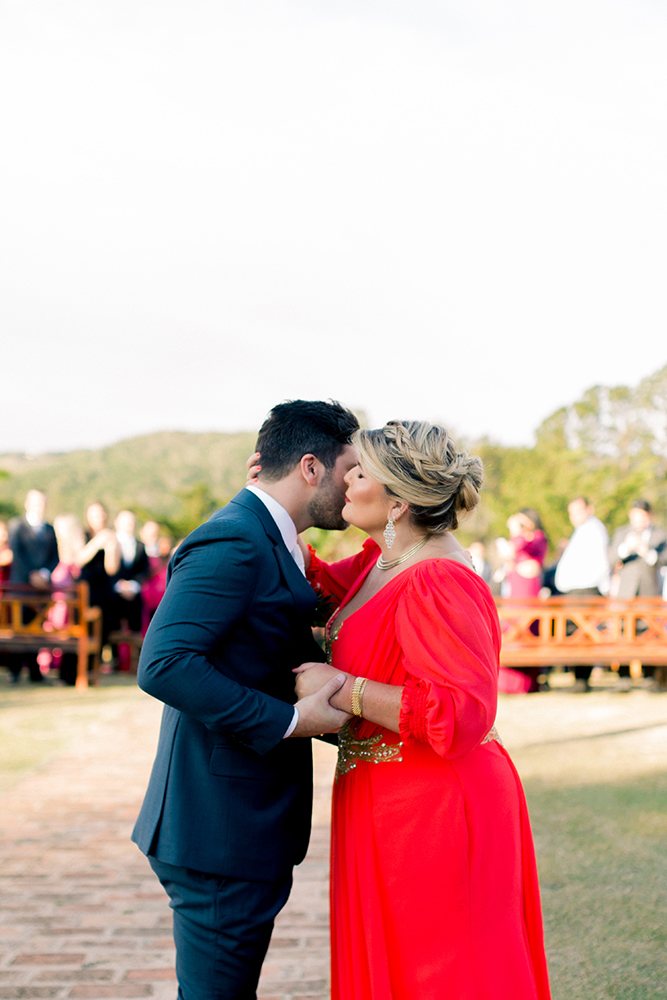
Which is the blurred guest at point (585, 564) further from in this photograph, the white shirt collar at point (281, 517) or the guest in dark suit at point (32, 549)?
the white shirt collar at point (281, 517)

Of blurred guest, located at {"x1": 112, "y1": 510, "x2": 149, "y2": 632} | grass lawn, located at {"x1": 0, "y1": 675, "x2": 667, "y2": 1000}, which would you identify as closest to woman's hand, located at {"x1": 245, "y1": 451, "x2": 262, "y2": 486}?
grass lawn, located at {"x1": 0, "y1": 675, "x2": 667, "y2": 1000}

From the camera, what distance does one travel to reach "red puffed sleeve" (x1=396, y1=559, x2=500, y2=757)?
7.49 ft

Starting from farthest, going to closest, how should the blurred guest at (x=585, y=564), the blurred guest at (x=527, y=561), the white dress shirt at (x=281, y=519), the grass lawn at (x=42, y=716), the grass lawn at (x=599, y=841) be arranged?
the blurred guest at (x=527, y=561) < the blurred guest at (x=585, y=564) < the grass lawn at (x=42, y=716) < the grass lawn at (x=599, y=841) < the white dress shirt at (x=281, y=519)

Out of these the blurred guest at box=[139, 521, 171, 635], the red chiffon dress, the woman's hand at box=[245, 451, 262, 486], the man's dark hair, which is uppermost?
the man's dark hair

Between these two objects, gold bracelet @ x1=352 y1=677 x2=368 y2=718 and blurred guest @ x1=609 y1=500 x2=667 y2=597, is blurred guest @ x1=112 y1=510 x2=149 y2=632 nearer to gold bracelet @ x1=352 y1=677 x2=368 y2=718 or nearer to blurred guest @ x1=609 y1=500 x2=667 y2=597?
blurred guest @ x1=609 y1=500 x2=667 y2=597

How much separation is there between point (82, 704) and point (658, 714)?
6.38 metres

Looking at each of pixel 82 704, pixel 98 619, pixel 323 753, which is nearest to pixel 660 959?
pixel 323 753

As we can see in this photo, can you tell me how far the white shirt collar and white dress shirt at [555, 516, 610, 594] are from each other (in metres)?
9.56

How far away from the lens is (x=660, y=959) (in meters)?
3.81

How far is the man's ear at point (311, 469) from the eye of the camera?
2.66 metres

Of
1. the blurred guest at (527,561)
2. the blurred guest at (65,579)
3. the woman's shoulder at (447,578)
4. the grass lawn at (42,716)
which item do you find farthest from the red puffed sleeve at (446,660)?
the blurred guest at (65,579)

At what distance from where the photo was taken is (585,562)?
1200 cm

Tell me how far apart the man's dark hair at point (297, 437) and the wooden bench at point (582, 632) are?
894 cm

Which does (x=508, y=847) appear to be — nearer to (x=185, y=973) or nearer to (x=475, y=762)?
(x=475, y=762)
